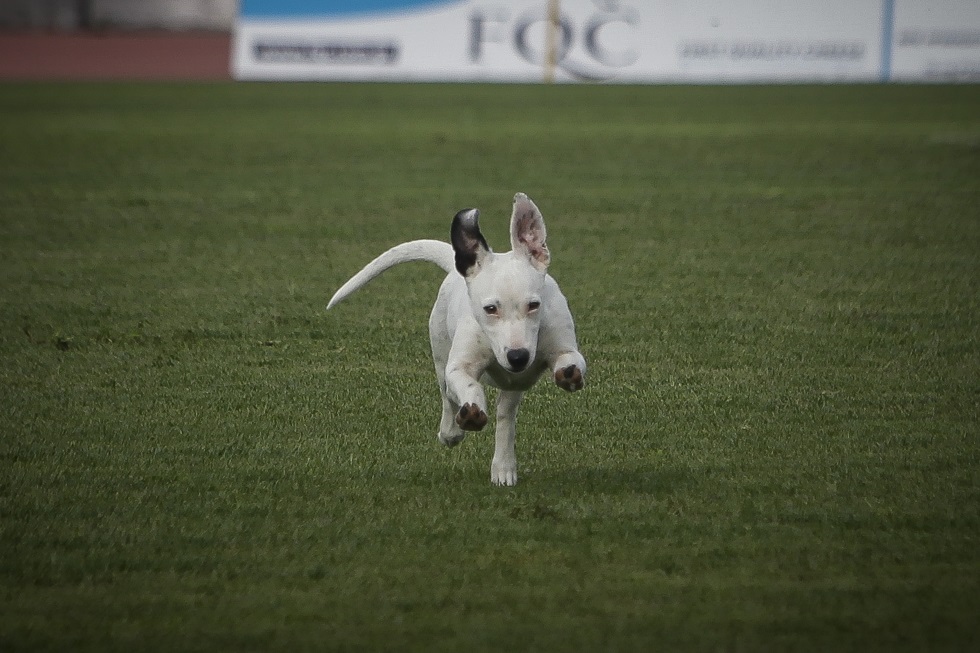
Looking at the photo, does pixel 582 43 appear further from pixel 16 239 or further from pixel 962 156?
→ pixel 16 239

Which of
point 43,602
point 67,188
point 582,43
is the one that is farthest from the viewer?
point 582,43

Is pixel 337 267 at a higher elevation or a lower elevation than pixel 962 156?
lower

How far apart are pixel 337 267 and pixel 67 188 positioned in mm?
5354

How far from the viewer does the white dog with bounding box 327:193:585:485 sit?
5.47 meters

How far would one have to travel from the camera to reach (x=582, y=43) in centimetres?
3020

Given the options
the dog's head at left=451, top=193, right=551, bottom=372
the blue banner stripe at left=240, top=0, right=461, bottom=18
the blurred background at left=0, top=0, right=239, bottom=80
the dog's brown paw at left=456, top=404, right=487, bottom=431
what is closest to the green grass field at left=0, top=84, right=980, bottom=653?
the dog's brown paw at left=456, top=404, right=487, bottom=431

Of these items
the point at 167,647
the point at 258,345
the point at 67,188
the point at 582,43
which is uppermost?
the point at 582,43

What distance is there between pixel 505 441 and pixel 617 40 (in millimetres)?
25031

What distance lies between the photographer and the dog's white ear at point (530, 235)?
18.7 ft

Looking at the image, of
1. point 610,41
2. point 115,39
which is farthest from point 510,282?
point 115,39

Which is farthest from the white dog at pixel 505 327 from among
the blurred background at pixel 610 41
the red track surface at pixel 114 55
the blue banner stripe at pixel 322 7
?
the red track surface at pixel 114 55

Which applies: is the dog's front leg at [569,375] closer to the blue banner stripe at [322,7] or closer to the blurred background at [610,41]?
the blurred background at [610,41]

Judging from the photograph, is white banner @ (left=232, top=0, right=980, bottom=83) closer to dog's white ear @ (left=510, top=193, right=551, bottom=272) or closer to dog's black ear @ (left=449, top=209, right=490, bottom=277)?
dog's white ear @ (left=510, top=193, right=551, bottom=272)

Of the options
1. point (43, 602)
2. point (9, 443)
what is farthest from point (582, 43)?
point (43, 602)
